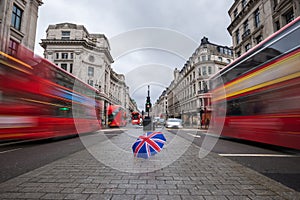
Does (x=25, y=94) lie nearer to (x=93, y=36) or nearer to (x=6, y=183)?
(x=6, y=183)

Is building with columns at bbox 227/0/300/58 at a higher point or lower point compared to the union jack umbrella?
higher

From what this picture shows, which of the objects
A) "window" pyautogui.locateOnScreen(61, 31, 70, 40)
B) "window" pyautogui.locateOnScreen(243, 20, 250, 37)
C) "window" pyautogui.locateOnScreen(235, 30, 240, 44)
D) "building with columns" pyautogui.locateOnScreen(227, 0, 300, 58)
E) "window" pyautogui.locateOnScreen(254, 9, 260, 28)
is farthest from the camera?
"window" pyautogui.locateOnScreen(61, 31, 70, 40)

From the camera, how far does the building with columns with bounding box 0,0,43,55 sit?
16.5 meters

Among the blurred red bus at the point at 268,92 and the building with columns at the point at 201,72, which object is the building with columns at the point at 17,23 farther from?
the building with columns at the point at 201,72

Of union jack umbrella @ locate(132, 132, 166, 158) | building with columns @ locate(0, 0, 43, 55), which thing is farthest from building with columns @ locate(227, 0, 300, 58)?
building with columns @ locate(0, 0, 43, 55)

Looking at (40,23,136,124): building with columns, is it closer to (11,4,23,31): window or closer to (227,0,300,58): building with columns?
(11,4,23,31): window

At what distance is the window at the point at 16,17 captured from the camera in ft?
60.6

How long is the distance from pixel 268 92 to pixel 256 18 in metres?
20.2

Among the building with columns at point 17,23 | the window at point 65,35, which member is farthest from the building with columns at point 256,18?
the window at point 65,35

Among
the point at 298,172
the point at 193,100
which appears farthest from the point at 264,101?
the point at 193,100

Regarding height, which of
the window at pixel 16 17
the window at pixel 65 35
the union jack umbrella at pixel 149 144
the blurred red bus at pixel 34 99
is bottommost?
the union jack umbrella at pixel 149 144

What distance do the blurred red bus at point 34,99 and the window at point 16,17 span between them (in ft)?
49.9

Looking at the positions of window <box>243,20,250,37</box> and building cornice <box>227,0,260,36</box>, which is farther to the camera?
window <box>243,20,250,37</box>

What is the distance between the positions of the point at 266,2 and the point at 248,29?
3.84 m
